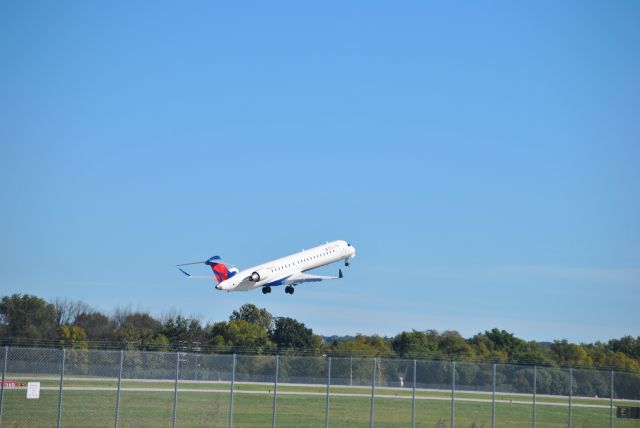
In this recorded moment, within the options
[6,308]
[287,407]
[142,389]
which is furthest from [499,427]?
[6,308]

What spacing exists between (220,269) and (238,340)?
54.2 ft

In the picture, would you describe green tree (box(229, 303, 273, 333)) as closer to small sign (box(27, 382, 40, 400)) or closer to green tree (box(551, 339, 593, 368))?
green tree (box(551, 339, 593, 368))

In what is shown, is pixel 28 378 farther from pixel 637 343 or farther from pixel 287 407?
pixel 637 343

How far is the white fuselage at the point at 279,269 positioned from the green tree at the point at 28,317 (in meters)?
15.8

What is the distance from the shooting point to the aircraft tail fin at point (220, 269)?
75.6 meters

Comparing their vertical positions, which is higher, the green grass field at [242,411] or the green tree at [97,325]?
the green tree at [97,325]

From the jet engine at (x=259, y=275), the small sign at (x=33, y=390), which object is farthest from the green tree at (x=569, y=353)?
the small sign at (x=33, y=390)

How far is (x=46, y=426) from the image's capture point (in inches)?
1420

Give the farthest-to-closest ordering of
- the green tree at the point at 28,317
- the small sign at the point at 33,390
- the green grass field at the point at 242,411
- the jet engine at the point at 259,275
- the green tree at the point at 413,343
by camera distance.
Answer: the green tree at the point at 413,343
the green tree at the point at 28,317
the jet engine at the point at 259,275
the green grass field at the point at 242,411
the small sign at the point at 33,390

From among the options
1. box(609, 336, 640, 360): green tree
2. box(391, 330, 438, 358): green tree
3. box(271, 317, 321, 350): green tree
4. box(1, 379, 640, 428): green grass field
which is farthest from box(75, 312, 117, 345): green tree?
box(609, 336, 640, 360): green tree

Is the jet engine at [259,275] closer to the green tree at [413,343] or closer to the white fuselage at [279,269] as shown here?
the white fuselage at [279,269]

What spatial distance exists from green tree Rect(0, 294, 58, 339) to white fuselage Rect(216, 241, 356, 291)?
1582 cm

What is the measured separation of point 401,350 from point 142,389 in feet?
181

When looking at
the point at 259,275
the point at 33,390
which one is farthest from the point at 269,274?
the point at 33,390
